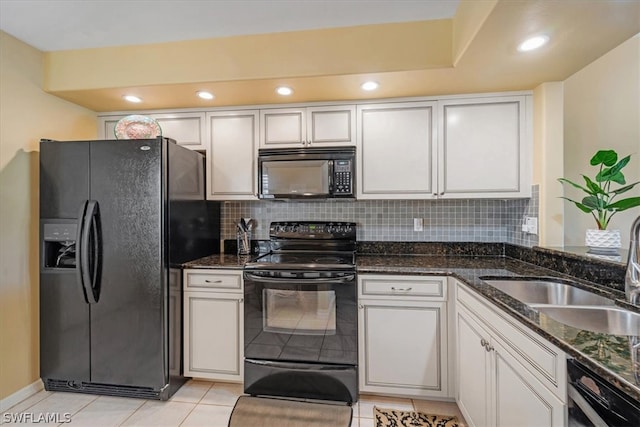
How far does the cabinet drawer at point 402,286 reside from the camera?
6.37ft

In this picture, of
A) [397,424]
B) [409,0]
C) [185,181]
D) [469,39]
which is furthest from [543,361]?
[185,181]

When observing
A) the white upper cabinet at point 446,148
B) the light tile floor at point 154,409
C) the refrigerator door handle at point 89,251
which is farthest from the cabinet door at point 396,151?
the refrigerator door handle at point 89,251

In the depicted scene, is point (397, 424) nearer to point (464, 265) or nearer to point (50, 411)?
point (464, 265)

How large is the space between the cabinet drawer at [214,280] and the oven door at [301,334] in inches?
4.6

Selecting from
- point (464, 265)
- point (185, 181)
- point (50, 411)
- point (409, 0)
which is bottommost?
point (50, 411)

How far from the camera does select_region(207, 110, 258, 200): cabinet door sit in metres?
2.46

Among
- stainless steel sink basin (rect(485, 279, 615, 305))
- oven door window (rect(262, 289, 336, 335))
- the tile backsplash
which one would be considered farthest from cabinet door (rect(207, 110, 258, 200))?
stainless steel sink basin (rect(485, 279, 615, 305))

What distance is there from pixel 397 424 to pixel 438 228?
147 cm

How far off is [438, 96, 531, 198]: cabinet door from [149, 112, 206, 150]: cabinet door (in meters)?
1.92

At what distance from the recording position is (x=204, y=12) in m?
1.75

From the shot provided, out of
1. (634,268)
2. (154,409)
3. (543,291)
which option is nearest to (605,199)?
(543,291)

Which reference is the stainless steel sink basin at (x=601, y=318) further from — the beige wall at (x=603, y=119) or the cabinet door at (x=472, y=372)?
the beige wall at (x=603, y=119)

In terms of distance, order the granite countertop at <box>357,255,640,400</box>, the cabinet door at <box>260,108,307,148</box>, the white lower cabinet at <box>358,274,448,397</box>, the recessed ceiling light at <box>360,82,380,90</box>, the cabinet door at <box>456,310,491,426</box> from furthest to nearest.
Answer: the cabinet door at <box>260,108,307,148</box>
the recessed ceiling light at <box>360,82,380,90</box>
the white lower cabinet at <box>358,274,448,397</box>
the cabinet door at <box>456,310,491,426</box>
the granite countertop at <box>357,255,640,400</box>

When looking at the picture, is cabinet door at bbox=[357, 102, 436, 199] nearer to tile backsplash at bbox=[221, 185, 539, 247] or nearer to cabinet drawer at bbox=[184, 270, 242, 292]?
tile backsplash at bbox=[221, 185, 539, 247]
